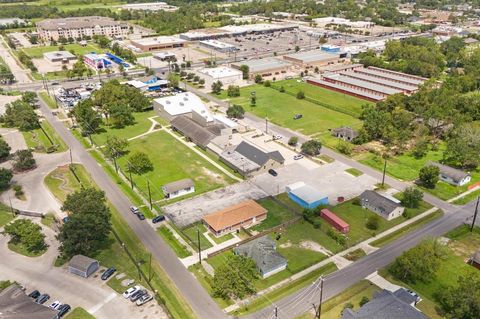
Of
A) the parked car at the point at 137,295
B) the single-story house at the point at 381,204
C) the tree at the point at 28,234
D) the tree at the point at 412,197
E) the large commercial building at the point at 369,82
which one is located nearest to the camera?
the parked car at the point at 137,295

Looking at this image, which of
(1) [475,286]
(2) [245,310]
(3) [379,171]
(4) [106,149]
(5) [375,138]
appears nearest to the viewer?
(1) [475,286]

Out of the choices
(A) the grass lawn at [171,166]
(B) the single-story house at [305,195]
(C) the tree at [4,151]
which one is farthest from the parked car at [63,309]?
(C) the tree at [4,151]

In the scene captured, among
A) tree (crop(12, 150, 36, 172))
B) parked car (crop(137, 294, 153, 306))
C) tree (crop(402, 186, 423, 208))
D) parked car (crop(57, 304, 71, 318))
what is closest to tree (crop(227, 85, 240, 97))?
tree (crop(12, 150, 36, 172))

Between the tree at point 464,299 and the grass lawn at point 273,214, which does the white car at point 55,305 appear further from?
the tree at point 464,299

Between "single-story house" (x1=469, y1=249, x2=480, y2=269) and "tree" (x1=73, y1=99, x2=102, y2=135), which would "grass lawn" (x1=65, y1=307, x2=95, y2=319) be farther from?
"tree" (x1=73, y1=99, x2=102, y2=135)

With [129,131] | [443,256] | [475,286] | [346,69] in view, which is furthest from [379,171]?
[346,69]

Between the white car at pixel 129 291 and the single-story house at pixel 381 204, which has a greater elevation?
the single-story house at pixel 381 204

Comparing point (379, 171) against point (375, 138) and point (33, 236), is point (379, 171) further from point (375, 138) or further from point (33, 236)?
point (33, 236)
